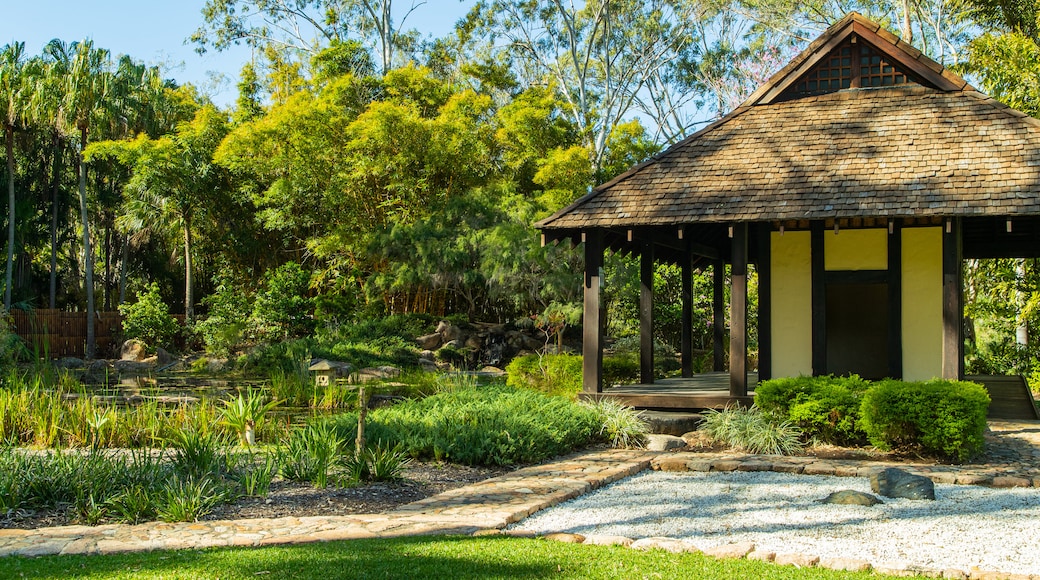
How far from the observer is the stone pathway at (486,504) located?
211 inches

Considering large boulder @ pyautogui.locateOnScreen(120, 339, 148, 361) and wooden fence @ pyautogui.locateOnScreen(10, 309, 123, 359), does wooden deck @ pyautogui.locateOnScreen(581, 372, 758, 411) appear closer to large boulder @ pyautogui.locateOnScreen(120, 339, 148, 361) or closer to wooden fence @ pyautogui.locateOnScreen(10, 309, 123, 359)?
large boulder @ pyautogui.locateOnScreen(120, 339, 148, 361)

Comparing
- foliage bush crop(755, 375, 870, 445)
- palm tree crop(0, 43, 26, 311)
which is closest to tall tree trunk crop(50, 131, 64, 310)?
palm tree crop(0, 43, 26, 311)

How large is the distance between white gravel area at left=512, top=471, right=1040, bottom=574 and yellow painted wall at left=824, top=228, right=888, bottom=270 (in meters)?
4.61

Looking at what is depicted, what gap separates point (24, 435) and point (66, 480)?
3602mm

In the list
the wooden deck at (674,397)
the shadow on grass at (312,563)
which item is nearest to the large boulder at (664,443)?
the wooden deck at (674,397)

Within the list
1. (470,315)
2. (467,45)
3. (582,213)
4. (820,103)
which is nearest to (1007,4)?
(820,103)

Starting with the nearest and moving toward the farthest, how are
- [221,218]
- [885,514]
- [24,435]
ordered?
1. [885,514]
2. [24,435]
3. [221,218]

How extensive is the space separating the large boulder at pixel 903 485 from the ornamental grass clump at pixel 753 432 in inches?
92.6

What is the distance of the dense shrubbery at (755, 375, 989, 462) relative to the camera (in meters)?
8.80

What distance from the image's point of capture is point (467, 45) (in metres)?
36.1

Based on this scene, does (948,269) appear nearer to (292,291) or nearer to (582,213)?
(582,213)

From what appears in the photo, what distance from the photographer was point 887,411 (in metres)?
9.05

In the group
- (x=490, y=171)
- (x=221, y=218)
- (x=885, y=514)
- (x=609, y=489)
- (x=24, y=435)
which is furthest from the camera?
(x=221, y=218)

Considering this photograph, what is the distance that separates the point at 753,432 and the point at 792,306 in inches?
113
